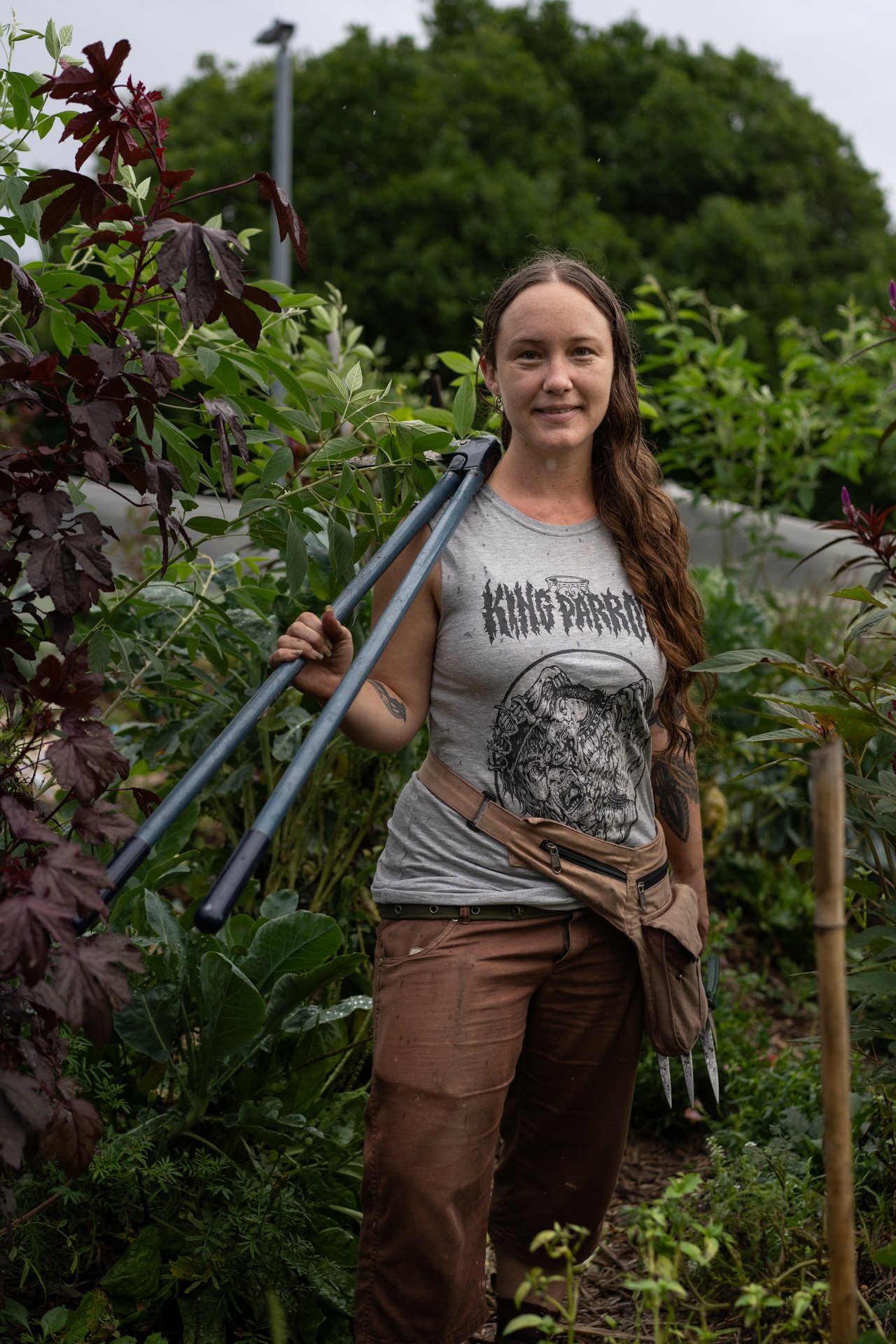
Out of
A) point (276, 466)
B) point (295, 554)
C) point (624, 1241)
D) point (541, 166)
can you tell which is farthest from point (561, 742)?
point (541, 166)

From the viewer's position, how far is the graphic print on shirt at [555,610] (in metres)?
2.22

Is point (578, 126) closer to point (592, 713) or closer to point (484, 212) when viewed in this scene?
point (484, 212)

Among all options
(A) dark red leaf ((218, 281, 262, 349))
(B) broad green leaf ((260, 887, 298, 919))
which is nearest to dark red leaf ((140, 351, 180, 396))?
(A) dark red leaf ((218, 281, 262, 349))

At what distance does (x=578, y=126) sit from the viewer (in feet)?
65.8

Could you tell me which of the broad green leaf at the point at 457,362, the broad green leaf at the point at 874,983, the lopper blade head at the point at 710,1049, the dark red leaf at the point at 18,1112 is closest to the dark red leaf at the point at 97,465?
the dark red leaf at the point at 18,1112

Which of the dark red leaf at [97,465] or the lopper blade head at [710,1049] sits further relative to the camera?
the lopper blade head at [710,1049]

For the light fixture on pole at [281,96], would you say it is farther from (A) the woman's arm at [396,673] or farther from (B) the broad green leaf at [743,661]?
(B) the broad green leaf at [743,661]

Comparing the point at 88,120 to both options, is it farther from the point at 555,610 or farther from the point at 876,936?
the point at 876,936

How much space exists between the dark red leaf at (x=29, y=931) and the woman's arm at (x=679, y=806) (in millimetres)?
1375

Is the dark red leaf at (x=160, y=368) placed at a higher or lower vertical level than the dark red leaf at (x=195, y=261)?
lower

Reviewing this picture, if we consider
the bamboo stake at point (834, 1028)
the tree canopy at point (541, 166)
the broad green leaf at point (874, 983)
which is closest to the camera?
the bamboo stake at point (834, 1028)

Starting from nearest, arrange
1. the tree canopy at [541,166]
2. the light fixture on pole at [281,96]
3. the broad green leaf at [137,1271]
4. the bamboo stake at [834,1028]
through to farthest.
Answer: the bamboo stake at [834,1028] < the broad green leaf at [137,1271] < the light fixture on pole at [281,96] < the tree canopy at [541,166]

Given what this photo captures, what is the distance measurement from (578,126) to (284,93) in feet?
33.3

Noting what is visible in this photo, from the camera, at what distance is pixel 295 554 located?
235cm
